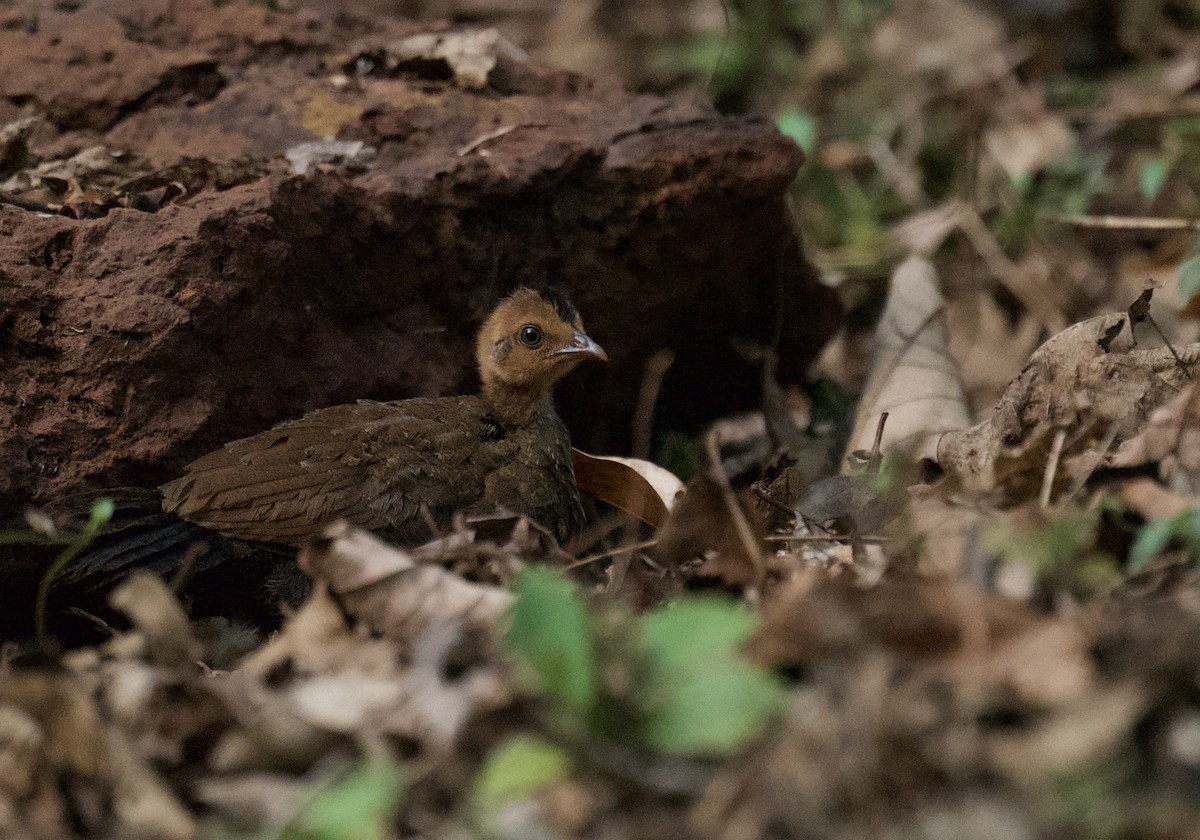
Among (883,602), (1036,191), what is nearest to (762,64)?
(1036,191)

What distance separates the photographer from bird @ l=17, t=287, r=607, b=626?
4.21 meters

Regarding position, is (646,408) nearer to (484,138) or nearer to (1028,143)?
(484,138)

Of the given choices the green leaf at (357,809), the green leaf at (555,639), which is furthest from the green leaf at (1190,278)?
the green leaf at (357,809)

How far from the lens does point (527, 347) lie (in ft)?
16.6

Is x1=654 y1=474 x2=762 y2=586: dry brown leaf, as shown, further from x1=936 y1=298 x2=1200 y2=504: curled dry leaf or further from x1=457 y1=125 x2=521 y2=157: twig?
x1=457 y1=125 x2=521 y2=157: twig

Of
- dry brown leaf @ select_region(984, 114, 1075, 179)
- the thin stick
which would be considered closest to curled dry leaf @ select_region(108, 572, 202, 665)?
the thin stick

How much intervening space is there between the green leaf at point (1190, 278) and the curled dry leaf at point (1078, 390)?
0.57 metres

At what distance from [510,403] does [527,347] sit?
249 millimetres

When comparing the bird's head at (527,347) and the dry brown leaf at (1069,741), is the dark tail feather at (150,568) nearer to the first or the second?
the bird's head at (527,347)

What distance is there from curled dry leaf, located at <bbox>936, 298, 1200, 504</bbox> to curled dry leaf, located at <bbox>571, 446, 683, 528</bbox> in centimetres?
91

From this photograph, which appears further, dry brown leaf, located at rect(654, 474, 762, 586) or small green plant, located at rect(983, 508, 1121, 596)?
dry brown leaf, located at rect(654, 474, 762, 586)

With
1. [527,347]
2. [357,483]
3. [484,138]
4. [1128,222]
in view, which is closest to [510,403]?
[527,347]

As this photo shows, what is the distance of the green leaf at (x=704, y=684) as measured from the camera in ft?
7.81

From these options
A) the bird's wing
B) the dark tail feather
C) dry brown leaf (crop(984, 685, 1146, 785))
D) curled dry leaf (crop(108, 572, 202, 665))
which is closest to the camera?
dry brown leaf (crop(984, 685, 1146, 785))
